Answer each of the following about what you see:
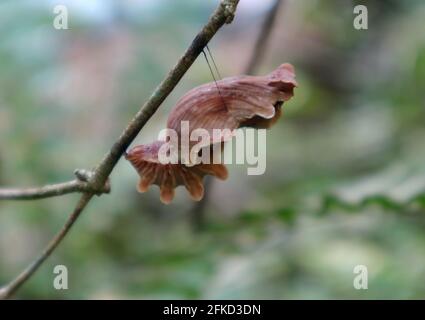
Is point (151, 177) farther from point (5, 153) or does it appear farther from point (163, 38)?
point (163, 38)

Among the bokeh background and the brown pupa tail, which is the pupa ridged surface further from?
the bokeh background

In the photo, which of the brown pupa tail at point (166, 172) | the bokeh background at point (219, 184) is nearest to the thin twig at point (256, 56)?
the bokeh background at point (219, 184)

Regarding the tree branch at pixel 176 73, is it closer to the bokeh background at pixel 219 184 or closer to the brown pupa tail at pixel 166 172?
the brown pupa tail at pixel 166 172

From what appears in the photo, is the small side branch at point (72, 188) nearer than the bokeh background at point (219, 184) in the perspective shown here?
Yes

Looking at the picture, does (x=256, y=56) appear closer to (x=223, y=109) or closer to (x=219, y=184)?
(x=223, y=109)

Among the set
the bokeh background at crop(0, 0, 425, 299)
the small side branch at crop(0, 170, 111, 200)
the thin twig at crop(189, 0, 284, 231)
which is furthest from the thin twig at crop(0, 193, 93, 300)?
the thin twig at crop(189, 0, 284, 231)

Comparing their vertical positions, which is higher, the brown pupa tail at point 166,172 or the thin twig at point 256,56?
the thin twig at point 256,56
